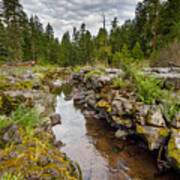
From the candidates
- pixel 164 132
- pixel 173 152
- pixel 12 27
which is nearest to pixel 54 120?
pixel 164 132

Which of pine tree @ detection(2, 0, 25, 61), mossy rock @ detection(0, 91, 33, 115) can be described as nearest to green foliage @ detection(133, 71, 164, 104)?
mossy rock @ detection(0, 91, 33, 115)

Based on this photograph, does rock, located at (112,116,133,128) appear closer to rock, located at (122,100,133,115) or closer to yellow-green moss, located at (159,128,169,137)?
rock, located at (122,100,133,115)

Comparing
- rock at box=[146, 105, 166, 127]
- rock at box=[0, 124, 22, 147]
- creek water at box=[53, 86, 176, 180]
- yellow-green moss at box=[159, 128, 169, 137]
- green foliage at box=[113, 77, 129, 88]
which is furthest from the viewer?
green foliage at box=[113, 77, 129, 88]

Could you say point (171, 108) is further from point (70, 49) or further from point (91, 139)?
point (70, 49)

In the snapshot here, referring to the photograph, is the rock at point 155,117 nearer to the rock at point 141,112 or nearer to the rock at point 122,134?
the rock at point 141,112

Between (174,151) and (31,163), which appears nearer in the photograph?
(31,163)

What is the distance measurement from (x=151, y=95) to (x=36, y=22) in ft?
138

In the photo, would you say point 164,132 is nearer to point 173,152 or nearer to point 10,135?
point 173,152

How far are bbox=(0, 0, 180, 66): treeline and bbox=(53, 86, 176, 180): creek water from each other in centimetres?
406

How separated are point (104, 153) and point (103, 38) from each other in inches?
696

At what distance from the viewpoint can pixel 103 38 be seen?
18.5 metres

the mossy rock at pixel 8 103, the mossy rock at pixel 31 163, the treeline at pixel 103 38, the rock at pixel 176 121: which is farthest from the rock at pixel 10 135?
the treeline at pixel 103 38

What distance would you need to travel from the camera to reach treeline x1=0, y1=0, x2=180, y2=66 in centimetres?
1727

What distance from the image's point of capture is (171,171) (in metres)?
2.86
